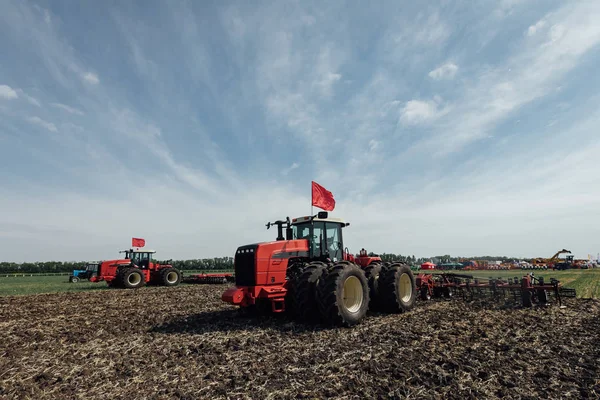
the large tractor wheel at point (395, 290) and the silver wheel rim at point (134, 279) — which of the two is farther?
the silver wheel rim at point (134, 279)

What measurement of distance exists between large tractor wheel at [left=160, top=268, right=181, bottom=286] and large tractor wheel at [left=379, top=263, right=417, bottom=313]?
55.3ft

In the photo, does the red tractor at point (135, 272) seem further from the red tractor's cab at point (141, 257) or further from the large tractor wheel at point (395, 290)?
the large tractor wheel at point (395, 290)

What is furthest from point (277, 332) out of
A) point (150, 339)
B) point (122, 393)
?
point (122, 393)

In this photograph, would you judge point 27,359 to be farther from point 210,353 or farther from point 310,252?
point 310,252

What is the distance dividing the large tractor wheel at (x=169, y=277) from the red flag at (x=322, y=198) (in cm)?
1587

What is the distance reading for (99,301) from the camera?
13.5 meters

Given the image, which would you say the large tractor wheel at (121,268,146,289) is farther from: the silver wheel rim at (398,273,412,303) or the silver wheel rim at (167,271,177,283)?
the silver wheel rim at (398,273,412,303)

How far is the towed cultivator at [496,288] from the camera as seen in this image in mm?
10430

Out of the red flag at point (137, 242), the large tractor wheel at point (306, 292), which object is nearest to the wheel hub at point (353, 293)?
the large tractor wheel at point (306, 292)

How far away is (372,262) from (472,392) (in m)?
6.61

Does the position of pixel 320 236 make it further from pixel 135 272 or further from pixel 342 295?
pixel 135 272

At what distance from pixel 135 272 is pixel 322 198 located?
1580cm

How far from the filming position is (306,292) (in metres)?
7.68

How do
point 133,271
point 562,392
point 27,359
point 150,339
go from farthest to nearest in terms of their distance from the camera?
point 133,271 → point 150,339 → point 27,359 → point 562,392
